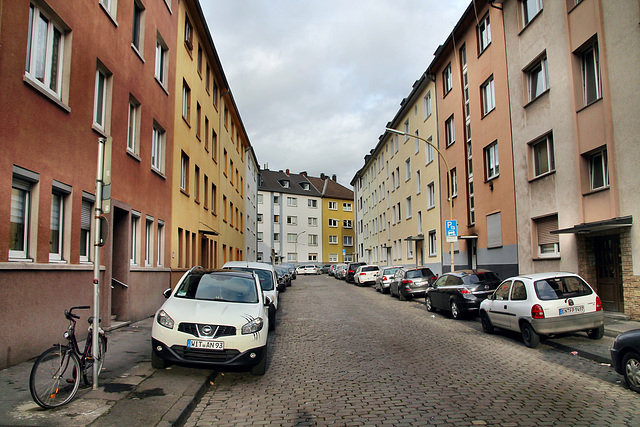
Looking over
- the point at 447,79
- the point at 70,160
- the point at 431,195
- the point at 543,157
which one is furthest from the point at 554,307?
the point at 431,195

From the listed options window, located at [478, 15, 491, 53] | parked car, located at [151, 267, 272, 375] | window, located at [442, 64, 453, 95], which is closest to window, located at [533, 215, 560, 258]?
window, located at [478, 15, 491, 53]

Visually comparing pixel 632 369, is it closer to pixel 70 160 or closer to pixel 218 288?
pixel 218 288

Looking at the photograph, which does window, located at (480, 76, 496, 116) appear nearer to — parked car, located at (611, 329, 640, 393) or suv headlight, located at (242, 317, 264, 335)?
parked car, located at (611, 329, 640, 393)

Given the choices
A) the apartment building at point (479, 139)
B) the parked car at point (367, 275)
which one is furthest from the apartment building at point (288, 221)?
the apartment building at point (479, 139)

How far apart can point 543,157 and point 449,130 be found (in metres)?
10.4

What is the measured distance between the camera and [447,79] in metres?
26.8

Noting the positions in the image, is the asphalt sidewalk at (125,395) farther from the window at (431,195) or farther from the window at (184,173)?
the window at (431,195)

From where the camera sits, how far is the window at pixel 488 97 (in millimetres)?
20614

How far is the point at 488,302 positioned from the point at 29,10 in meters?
11.2

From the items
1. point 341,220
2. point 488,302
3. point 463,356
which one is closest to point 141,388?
point 463,356

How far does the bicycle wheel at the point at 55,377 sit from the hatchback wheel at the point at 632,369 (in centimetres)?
679

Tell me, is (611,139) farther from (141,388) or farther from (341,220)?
(341,220)

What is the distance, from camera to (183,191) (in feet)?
62.0

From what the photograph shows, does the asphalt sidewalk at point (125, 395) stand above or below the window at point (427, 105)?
below
